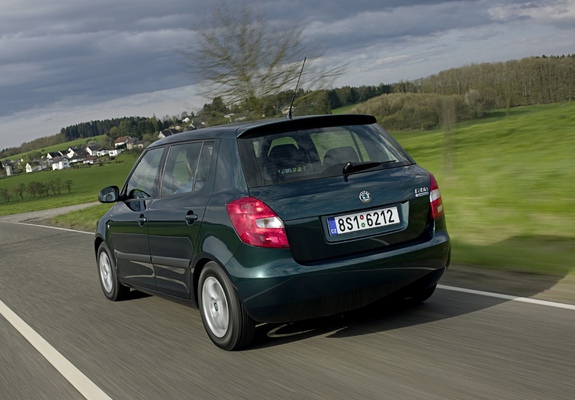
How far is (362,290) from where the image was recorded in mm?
4871

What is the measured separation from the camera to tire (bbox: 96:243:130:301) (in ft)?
24.9

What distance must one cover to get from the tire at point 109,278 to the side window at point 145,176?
946 mm

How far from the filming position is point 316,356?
483 cm

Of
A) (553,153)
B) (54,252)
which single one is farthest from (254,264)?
(553,153)

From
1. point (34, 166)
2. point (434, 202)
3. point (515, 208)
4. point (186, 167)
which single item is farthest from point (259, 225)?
point (34, 166)

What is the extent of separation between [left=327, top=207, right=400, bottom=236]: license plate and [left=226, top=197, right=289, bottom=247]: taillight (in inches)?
14.2

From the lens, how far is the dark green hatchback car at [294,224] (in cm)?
475

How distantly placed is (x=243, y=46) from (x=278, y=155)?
21262 millimetres

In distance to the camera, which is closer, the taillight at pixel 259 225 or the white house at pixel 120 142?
the taillight at pixel 259 225

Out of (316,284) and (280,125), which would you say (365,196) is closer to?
(316,284)

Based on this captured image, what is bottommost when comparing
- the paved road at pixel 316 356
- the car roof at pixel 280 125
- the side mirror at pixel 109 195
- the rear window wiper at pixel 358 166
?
the paved road at pixel 316 356

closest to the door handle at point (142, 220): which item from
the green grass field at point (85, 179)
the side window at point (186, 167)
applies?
the side window at point (186, 167)

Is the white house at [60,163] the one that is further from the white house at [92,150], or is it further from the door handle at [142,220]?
the door handle at [142,220]

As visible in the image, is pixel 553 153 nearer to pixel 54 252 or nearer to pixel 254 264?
pixel 54 252
